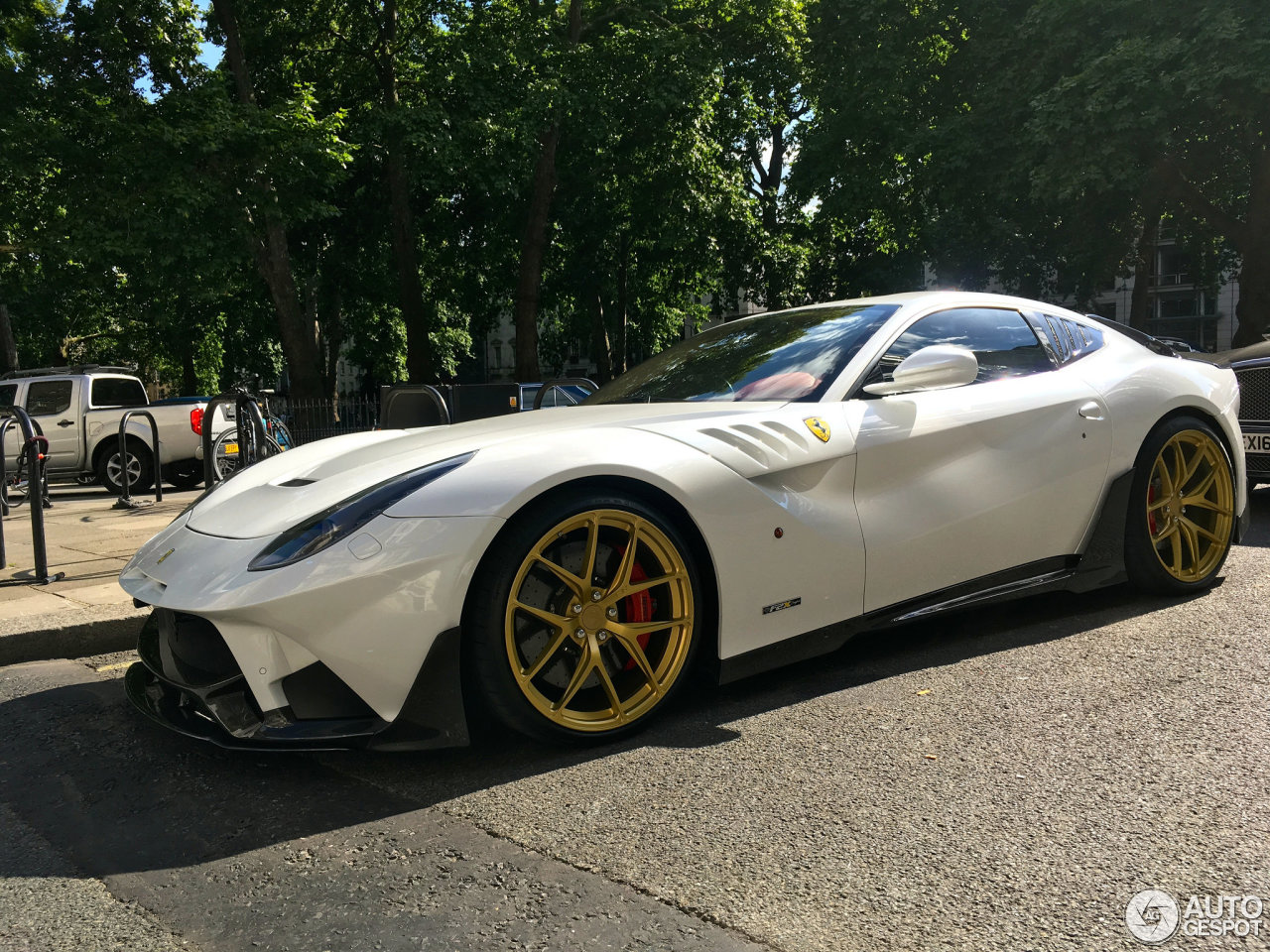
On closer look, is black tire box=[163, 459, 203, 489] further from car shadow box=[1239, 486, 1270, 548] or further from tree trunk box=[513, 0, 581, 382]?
car shadow box=[1239, 486, 1270, 548]

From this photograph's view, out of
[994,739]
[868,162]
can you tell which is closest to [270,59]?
[868,162]

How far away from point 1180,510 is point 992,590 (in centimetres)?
133

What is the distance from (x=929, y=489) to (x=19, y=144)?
18618mm

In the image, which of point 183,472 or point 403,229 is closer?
point 183,472

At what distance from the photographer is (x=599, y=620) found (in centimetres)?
314

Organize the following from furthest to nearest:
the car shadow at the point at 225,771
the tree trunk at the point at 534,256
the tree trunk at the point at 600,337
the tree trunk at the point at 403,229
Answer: the tree trunk at the point at 600,337 < the tree trunk at the point at 403,229 < the tree trunk at the point at 534,256 < the car shadow at the point at 225,771

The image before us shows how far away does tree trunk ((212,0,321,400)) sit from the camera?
19359 mm

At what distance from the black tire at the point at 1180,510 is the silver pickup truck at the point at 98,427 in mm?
12694

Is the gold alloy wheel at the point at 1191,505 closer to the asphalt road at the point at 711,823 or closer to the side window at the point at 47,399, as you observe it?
the asphalt road at the point at 711,823

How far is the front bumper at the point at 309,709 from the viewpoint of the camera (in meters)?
2.78

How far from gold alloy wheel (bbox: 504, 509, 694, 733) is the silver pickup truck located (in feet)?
41.5

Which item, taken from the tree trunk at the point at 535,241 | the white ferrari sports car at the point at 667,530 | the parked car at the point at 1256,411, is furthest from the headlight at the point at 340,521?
the tree trunk at the point at 535,241

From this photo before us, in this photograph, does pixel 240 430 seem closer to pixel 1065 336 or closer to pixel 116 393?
pixel 1065 336

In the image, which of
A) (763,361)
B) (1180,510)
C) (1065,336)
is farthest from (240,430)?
(1180,510)
